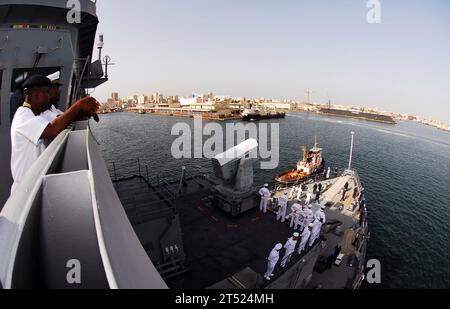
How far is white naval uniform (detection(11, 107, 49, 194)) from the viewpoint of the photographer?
6.90 ft

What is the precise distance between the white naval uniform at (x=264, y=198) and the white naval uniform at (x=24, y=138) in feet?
35.2

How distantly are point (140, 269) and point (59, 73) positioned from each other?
10184mm

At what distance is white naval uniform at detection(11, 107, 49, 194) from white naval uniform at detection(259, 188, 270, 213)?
10718 millimetres

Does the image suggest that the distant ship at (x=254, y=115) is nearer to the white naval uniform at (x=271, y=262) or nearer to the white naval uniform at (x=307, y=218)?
the white naval uniform at (x=307, y=218)

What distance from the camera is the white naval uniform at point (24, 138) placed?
2.10m

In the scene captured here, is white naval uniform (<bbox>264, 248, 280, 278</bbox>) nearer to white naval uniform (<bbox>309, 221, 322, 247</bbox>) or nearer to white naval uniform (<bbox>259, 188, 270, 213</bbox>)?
white naval uniform (<bbox>309, 221, 322, 247</bbox>)

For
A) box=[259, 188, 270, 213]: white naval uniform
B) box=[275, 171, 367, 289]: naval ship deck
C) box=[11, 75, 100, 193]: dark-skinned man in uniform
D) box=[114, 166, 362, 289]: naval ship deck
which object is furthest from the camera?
box=[259, 188, 270, 213]: white naval uniform

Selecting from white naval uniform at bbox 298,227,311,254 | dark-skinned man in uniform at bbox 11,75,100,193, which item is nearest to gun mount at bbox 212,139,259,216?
white naval uniform at bbox 298,227,311,254

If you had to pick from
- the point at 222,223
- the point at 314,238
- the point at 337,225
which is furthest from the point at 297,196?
the point at 222,223
